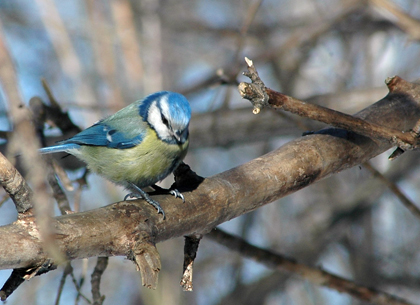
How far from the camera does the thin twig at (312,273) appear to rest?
2805 millimetres

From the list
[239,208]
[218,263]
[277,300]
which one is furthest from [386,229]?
[239,208]

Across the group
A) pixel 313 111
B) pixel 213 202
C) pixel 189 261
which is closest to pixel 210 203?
pixel 213 202

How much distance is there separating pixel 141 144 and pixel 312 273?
4.64 feet

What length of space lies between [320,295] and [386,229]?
118cm

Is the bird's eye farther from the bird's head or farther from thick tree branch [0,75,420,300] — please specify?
thick tree branch [0,75,420,300]

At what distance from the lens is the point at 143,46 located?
6.03 meters

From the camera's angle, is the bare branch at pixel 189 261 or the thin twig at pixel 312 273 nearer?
the bare branch at pixel 189 261

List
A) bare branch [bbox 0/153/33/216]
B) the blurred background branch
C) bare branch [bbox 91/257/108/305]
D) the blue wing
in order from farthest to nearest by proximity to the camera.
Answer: the blurred background branch
the blue wing
bare branch [bbox 91/257/108/305]
bare branch [bbox 0/153/33/216]

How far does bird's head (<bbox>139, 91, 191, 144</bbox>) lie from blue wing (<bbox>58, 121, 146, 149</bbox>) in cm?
14

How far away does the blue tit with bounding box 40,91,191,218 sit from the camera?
278 centimetres

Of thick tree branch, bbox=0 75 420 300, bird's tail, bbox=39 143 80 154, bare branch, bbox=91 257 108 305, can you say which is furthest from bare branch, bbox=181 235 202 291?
bird's tail, bbox=39 143 80 154

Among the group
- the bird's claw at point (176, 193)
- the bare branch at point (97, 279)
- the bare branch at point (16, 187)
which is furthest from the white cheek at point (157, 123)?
the bare branch at point (16, 187)

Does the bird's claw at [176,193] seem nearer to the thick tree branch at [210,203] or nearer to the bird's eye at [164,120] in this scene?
the thick tree branch at [210,203]

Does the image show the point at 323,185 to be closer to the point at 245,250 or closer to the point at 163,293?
the point at 163,293
